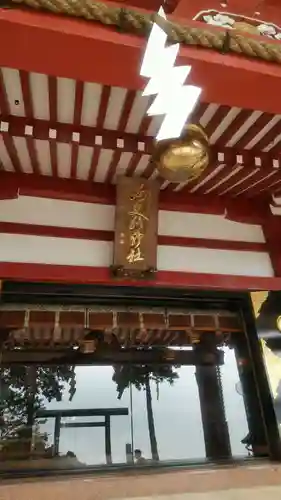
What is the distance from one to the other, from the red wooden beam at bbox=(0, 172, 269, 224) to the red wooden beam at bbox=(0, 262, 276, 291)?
0.62 metres

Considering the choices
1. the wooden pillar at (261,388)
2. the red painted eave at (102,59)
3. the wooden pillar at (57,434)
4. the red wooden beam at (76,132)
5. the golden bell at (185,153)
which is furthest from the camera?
the wooden pillar at (261,388)

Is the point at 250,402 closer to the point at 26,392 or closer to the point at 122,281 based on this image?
the point at 122,281

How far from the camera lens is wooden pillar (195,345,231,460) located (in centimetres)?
306

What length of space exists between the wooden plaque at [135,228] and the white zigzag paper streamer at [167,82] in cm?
136

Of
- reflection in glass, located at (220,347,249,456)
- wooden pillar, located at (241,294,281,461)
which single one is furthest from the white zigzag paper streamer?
reflection in glass, located at (220,347,249,456)

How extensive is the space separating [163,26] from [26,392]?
265 cm

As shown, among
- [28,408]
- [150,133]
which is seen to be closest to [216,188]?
[150,133]

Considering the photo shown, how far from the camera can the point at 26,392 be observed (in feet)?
9.51

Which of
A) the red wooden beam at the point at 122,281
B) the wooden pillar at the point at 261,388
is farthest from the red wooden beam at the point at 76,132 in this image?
the wooden pillar at the point at 261,388

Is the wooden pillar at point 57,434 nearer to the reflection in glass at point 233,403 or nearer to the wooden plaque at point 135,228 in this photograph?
the wooden plaque at point 135,228

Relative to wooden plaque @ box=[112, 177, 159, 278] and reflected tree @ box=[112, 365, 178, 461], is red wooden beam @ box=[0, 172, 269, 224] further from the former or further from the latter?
reflected tree @ box=[112, 365, 178, 461]

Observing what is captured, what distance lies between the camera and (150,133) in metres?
2.66

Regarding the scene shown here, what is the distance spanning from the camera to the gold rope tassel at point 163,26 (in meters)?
1.62

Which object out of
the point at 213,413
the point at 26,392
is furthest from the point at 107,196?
the point at 213,413
